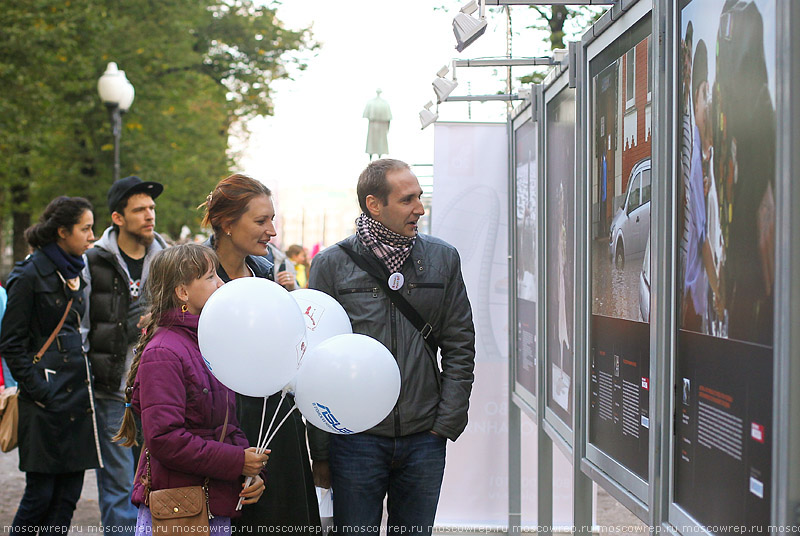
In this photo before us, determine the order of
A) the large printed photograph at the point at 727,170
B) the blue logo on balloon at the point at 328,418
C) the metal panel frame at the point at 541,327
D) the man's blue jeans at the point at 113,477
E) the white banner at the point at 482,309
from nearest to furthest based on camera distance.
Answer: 1. the large printed photograph at the point at 727,170
2. the blue logo on balloon at the point at 328,418
3. the metal panel frame at the point at 541,327
4. the man's blue jeans at the point at 113,477
5. the white banner at the point at 482,309

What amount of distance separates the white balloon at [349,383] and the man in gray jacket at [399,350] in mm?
380

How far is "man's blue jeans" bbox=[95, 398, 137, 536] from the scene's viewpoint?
218 inches

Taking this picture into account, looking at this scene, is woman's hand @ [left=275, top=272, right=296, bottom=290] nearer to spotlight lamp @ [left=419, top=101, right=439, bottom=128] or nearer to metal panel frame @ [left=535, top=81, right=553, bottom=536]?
metal panel frame @ [left=535, top=81, right=553, bottom=536]

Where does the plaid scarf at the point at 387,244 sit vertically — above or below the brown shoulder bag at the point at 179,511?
above

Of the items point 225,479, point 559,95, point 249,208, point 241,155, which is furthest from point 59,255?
point 241,155

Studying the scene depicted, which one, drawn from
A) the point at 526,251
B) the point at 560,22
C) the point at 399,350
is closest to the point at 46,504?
the point at 399,350

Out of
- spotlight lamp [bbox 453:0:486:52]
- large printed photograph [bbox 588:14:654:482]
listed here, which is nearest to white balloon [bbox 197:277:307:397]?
large printed photograph [bbox 588:14:654:482]

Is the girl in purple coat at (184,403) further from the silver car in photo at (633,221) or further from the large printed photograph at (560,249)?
the large printed photograph at (560,249)

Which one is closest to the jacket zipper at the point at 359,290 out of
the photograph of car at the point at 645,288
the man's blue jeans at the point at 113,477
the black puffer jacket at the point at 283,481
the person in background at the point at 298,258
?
the black puffer jacket at the point at 283,481

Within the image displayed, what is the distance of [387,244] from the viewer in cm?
400

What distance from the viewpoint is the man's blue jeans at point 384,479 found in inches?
153

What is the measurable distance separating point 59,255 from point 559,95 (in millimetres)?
2890

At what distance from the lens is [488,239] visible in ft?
22.4

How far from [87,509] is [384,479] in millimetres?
4141
